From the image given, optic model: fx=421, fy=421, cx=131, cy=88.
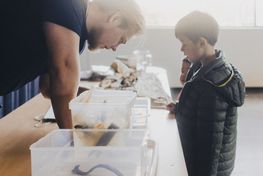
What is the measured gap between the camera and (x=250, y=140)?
3459 mm

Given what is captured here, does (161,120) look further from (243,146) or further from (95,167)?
(243,146)

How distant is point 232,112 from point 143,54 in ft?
5.09

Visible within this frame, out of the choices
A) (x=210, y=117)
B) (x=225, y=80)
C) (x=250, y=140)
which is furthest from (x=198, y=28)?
(x=250, y=140)

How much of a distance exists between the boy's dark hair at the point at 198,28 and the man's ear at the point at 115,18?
0.63m

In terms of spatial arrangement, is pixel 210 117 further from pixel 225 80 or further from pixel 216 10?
pixel 216 10

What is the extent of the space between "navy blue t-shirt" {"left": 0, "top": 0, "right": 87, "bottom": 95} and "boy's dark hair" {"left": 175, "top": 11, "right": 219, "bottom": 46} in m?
0.72

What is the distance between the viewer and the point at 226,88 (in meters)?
1.73

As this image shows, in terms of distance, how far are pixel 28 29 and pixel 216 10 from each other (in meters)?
4.14

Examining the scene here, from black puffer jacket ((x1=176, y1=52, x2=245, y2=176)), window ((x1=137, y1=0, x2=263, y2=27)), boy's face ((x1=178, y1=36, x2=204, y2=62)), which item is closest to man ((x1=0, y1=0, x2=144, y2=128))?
black puffer jacket ((x1=176, y1=52, x2=245, y2=176))

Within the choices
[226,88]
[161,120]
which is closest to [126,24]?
[161,120]

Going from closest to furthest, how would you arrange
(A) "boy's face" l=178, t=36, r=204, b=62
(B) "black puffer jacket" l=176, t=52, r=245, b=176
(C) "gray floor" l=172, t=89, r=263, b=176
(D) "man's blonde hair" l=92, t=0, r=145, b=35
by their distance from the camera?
(D) "man's blonde hair" l=92, t=0, r=145, b=35, (B) "black puffer jacket" l=176, t=52, r=245, b=176, (A) "boy's face" l=178, t=36, r=204, b=62, (C) "gray floor" l=172, t=89, r=263, b=176

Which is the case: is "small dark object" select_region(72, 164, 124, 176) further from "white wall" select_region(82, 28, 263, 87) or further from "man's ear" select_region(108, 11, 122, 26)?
"white wall" select_region(82, 28, 263, 87)

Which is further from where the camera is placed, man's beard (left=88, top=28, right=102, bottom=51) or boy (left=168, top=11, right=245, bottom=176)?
boy (left=168, top=11, right=245, bottom=176)

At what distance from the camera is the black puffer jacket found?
1668mm
